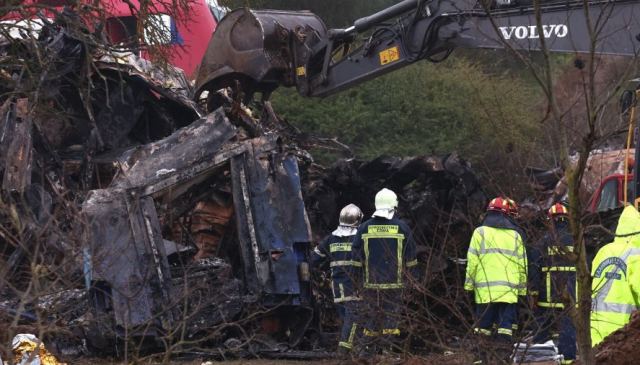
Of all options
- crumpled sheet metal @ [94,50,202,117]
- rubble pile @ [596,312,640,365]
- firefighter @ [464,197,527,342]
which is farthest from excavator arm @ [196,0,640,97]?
rubble pile @ [596,312,640,365]

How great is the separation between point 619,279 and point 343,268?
3.27 metres

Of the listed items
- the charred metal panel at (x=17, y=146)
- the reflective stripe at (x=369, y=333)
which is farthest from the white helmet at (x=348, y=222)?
the charred metal panel at (x=17, y=146)

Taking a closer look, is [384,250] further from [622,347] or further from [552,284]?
[622,347]

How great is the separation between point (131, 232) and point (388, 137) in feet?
53.6

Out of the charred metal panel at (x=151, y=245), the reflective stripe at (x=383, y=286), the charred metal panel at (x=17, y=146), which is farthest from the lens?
the charred metal panel at (x=17, y=146)

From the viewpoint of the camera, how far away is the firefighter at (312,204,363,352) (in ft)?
30.1

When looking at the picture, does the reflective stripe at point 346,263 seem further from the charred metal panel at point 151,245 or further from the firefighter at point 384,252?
the charred metal panel at point 151,245

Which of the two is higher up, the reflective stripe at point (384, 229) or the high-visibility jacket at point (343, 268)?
the reflective stripe at point (384, 229)

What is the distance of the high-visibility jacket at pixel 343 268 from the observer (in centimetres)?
931

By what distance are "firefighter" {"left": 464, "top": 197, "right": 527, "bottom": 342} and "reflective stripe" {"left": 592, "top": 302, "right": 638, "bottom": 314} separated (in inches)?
78.2

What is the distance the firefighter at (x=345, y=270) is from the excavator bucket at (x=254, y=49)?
6.49ft

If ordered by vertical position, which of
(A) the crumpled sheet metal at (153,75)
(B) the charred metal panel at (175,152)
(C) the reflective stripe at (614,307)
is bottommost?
(C) the reflective stripe at (614,307)

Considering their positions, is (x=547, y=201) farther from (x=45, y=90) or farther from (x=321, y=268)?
(x=45, y=90)

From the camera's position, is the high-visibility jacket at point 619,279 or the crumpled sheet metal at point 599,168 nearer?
the high-visibility jacket at point 619,279
